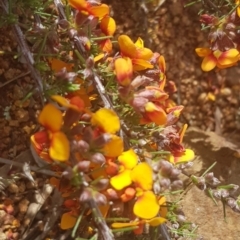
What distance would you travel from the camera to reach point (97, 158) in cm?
164

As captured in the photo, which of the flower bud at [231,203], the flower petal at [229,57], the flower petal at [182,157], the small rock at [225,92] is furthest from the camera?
the small rock at [225,92]

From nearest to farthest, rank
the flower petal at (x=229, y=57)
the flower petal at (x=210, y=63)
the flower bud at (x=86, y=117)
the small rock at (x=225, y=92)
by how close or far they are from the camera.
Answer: the flower bud at (x=86, y=117) < the flower petal at (x=229, y=57) < the flower petal at (x=210, y=63) < the small rock at (x=225, y=92)

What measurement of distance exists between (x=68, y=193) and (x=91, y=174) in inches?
6.7

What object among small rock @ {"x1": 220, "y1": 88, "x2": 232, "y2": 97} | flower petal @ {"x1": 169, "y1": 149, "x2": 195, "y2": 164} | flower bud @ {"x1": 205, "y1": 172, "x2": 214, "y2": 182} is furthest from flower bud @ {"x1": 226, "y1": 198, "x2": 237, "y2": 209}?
small rock @ {"x1": 220, "y1": 88, "x2": 232, "y2": 97}

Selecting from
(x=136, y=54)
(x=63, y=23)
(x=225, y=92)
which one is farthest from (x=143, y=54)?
(x=225, y=92)

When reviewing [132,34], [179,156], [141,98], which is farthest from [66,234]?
[132,34]

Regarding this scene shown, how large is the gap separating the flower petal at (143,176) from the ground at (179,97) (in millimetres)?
762

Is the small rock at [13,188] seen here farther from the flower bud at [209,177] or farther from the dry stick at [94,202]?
the flower bud at [209,177]

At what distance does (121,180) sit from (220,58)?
2.84 ft

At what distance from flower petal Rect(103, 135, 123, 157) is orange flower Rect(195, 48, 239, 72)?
79 cm

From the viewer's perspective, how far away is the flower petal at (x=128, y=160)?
1.74 metres

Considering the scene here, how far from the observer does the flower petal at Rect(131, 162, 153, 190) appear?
1673mm

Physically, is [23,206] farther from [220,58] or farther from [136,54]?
[220,58]

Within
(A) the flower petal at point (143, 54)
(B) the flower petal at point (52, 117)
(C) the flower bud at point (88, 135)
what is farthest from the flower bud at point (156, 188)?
(A) the flower petal at point (143, 54)
